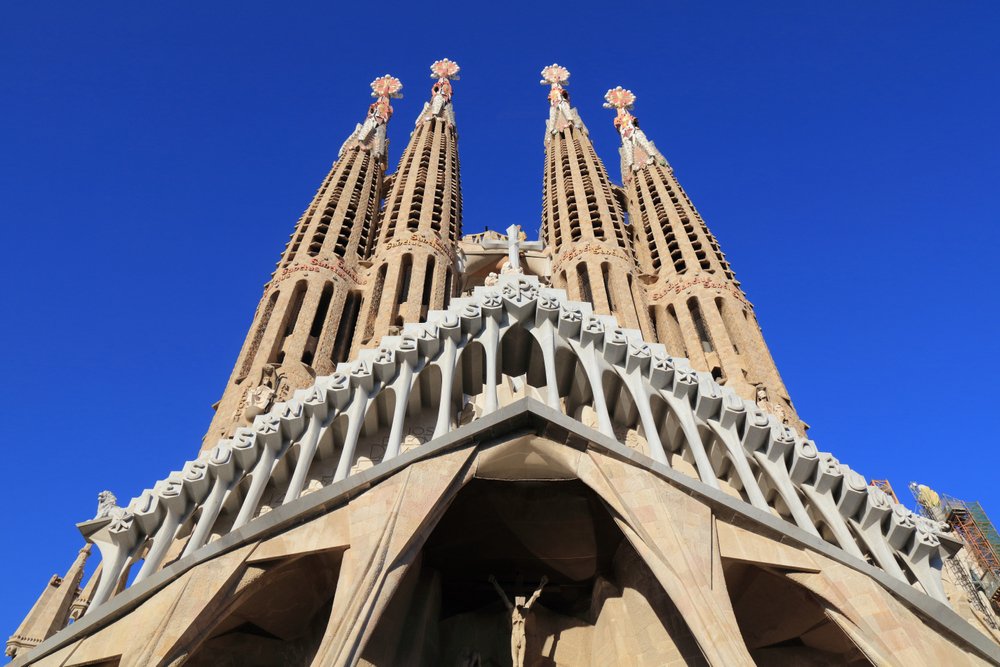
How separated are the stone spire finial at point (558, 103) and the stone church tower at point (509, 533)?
63.7 feet

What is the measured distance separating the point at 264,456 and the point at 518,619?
3941 millimetres

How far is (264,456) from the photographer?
38.0 ft

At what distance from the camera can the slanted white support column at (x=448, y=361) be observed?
12000 millimetres

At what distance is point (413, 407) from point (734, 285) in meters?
11.4

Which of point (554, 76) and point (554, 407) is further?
point (554, 76)

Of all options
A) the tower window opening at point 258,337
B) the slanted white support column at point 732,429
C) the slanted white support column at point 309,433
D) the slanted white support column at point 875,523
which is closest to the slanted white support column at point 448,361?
the slanted white support column at point 309,433

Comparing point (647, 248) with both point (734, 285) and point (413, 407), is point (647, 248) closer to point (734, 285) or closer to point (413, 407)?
point (734, 285)

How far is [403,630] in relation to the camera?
1140cm

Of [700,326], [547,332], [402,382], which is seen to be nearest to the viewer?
[402,382]

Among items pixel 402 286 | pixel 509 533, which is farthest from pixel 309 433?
pixel 402 286

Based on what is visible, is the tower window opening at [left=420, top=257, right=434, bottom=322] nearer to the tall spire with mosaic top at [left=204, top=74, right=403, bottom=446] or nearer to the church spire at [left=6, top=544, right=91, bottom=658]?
the tall spire with mosaic top at [left=204, top=74, right=403, bottom=446]

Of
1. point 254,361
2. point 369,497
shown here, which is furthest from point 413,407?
point 254,361

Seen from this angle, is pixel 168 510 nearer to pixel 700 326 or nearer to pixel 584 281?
pixel 700 326

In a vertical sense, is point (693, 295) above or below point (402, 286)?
below
